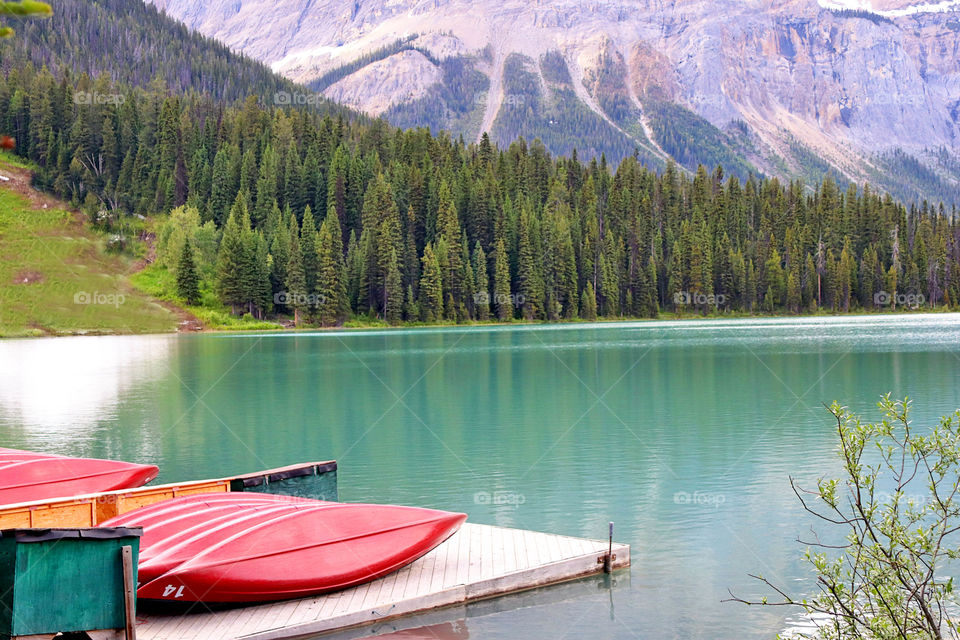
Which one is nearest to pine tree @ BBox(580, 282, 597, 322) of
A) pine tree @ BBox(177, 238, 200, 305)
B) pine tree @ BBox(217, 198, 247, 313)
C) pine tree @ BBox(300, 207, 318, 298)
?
pine tree @ BBox(300, 207, 318, 298)

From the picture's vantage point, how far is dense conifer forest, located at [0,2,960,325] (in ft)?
370

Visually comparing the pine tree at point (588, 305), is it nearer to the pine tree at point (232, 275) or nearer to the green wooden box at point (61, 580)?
the pine tree at point (232, 275)

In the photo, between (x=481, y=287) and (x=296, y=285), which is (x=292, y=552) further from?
(x=481, y=287)

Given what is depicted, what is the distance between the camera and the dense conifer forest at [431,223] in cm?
11281

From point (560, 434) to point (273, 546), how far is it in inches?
688

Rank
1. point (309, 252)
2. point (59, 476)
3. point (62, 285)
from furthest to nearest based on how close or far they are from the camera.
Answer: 1. point (309, 252)
2. point (62, 285)
3. point (59, 476)

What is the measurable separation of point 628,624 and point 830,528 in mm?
6473

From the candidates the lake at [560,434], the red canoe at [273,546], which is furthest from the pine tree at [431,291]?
the red canoe at [273,546]

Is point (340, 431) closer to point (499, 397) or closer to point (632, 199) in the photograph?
point (499, 397)

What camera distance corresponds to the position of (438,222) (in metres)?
124

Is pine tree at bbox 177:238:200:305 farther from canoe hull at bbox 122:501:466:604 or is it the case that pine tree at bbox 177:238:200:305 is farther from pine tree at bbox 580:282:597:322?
canoe hull at bbox 122:501:466:604

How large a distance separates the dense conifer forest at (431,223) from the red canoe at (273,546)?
9403 centimetres

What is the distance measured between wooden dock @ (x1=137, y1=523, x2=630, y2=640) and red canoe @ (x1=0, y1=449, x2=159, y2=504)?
757 centimetres

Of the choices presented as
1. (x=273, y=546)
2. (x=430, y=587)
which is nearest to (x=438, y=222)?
(x=430, y=587)
